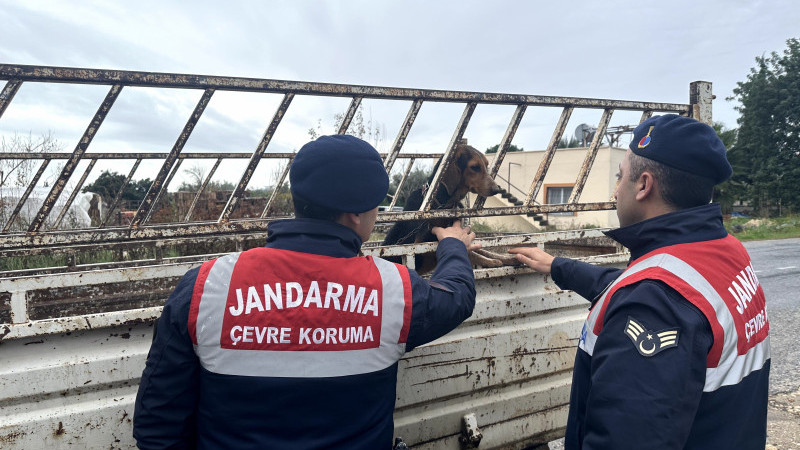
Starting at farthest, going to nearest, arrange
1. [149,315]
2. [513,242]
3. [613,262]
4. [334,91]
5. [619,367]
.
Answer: [613,262] → [513,242] → [334,91] → [149,315] → [619,367]

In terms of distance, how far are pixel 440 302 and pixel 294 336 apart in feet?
1.52

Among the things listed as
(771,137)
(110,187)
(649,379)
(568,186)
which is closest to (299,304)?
(649,379)

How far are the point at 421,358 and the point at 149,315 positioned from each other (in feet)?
3.50

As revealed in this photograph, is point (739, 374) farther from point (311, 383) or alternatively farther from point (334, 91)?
point (334, 91)

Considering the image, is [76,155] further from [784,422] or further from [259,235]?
[784,422]

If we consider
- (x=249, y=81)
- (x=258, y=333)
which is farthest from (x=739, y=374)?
(x=249, y=81)

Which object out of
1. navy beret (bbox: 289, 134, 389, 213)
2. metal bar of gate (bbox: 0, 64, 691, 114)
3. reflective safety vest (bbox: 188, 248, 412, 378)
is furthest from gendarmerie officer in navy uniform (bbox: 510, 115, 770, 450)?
metal bar of gate (bbox: 0, 64, 691, 114)

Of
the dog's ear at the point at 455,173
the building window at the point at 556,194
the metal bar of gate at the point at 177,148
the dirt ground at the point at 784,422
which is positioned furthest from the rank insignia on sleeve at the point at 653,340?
the building window at the point at 556,194

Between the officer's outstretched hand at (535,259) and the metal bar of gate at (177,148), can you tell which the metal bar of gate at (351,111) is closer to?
the metal bar of gate at (177,148)

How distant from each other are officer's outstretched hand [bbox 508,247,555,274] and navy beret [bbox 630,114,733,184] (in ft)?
2.85

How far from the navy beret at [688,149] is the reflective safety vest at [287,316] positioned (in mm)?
887

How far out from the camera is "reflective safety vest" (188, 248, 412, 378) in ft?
4.01

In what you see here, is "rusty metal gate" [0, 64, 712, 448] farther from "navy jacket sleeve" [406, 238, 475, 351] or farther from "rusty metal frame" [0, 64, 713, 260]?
"navy jacket sleeve" [406, 238, 475, 351]

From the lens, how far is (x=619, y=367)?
1081 millimetres
